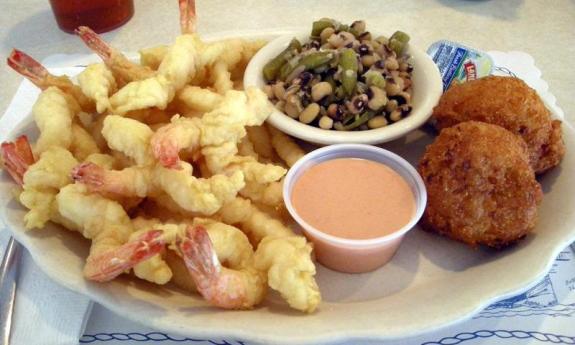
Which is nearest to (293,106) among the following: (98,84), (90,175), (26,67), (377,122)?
(377,122)

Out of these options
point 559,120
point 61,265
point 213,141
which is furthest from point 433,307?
point 61,265

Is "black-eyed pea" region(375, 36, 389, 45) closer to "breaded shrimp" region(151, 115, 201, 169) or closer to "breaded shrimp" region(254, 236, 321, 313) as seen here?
"breaded shrimp" region(151, 115, 201, 169)

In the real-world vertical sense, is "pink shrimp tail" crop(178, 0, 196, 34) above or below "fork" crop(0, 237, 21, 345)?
above

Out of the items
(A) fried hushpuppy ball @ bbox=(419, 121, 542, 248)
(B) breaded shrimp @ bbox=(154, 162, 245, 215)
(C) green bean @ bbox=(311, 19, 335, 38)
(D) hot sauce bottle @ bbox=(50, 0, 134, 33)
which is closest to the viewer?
(B) breaded shrimp @ bbox=(154, 162, 245, 215)

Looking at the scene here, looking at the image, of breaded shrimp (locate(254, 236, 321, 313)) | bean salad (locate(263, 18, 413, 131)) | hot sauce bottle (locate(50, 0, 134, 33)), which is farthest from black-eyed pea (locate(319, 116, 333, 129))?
hot sauce bottle (locate(50, 0, 134, 33))

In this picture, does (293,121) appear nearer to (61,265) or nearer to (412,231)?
(412,231)

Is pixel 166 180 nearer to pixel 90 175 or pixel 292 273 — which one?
pixel 90 175
